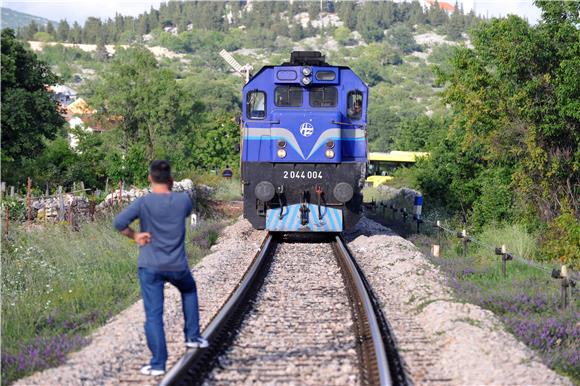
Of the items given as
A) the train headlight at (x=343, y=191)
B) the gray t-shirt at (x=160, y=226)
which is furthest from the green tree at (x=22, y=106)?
the gray t-shirt at (x=160, y=226)

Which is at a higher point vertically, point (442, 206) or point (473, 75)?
point (473, 75)

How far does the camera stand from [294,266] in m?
15.0

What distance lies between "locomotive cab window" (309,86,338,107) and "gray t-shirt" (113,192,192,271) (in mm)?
11327

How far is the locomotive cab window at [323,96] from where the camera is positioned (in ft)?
60.8

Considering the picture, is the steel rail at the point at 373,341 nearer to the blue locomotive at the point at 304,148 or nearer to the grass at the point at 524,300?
the grass at the point at 524,300

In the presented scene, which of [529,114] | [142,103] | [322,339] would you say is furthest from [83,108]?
[322,339]

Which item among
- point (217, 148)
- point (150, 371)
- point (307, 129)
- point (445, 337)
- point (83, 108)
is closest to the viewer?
point (150, 371)

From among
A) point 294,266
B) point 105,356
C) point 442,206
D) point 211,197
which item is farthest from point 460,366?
point 211,197

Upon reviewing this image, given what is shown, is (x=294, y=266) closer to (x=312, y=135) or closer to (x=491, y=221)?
(x=312, y=135)

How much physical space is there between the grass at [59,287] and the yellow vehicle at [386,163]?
134 feet

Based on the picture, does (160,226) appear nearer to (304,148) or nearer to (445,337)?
(445,337)

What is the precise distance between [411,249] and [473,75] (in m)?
7.53

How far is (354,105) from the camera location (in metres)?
18.5

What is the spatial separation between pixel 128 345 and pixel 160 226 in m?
1.65
